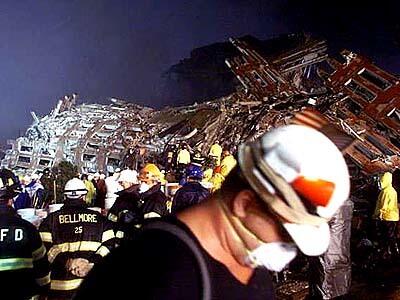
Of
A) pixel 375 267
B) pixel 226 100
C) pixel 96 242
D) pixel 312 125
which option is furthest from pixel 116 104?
pixel 312 125

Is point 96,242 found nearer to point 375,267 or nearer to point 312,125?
point 312,125

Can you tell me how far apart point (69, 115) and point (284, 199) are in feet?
64.9

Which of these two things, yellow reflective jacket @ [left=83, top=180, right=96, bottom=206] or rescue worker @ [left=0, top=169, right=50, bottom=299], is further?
yellow reflective jacket @ [left=83, top=180, right=96, bottom=206]

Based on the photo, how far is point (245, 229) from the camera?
64.2 inches

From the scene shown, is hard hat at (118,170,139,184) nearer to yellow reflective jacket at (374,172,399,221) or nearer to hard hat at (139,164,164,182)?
hard hat at (139,164,164,182)

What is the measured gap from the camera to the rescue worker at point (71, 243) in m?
5.13

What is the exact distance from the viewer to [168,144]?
626 inches

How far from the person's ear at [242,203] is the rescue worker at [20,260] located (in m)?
3.15

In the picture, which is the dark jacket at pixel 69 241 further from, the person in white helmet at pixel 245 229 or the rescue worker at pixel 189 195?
the person in white helmet at pixel 245 229

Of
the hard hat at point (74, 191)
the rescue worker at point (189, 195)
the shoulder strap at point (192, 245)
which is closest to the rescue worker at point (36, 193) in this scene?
the rescue worker at point (189, 195)

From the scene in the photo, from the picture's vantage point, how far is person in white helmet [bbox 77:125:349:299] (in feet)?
4.96

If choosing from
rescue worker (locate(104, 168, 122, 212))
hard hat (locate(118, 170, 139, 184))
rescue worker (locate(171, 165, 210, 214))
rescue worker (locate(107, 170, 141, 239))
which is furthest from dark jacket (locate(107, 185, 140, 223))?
rescue worker (locate(104, 168, 122, 212))

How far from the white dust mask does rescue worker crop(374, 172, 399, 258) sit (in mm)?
9264

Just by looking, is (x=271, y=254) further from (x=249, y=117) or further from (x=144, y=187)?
(x=249, y=117)
